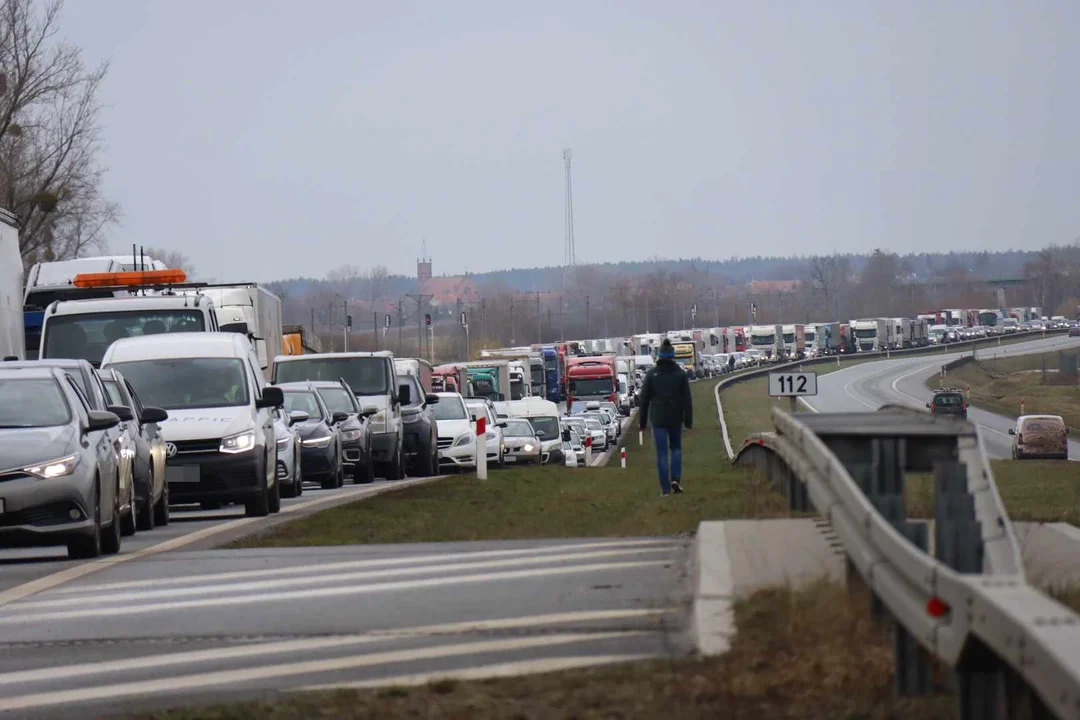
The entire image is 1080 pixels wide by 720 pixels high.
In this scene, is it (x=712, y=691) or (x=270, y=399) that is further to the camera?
(x=270, y=399)

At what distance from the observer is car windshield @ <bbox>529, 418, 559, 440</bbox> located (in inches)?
2119

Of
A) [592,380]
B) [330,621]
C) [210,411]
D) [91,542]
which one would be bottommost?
[592,380]

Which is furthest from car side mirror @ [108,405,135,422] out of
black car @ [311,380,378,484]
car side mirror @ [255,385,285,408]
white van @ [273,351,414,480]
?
white van @ [273,351,414,480]

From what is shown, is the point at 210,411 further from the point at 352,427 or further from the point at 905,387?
the point at 905,387

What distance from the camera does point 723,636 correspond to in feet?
24.1

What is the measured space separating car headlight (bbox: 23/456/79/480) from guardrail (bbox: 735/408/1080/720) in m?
7.25

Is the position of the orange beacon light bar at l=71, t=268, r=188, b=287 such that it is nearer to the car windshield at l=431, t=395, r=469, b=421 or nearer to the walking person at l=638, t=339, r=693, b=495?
the walking person at l=638, t=339, r=693, b=495

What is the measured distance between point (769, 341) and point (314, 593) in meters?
150

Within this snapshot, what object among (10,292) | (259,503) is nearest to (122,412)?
(259,503)

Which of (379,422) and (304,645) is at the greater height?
(304,645)

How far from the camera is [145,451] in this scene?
56.5ft

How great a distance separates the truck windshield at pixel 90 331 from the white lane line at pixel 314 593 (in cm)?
1397

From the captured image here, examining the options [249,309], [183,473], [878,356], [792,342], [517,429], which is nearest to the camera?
[183,473]

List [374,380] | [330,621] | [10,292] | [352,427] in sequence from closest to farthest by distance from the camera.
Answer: [330,621]
[10,292]
[352,427]
[374,380]
